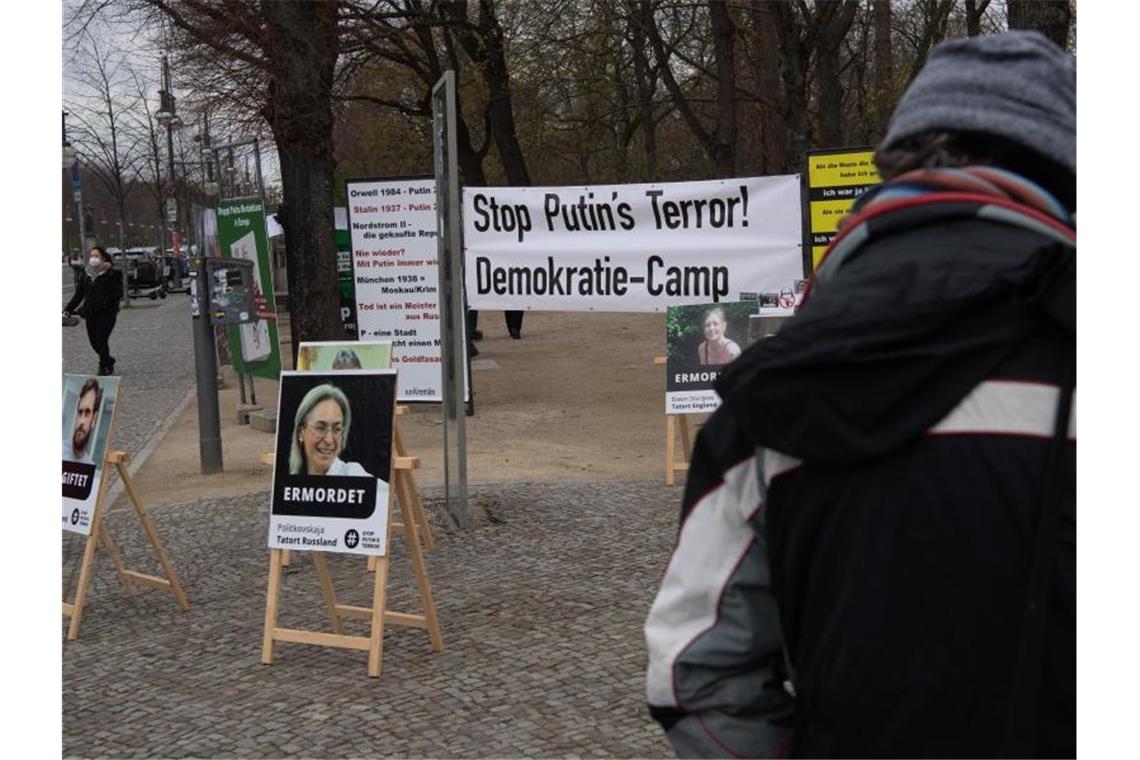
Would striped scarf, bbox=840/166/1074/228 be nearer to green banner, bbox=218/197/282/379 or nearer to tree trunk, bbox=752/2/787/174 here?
green banner, bbox=218/197/282/379

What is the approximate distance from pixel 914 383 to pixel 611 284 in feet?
33.0

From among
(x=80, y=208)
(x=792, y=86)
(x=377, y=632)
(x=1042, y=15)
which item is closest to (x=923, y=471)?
(x=377, y=632)

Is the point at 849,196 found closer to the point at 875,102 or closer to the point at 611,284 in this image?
the point at 611,284

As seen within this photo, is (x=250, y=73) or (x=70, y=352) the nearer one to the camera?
(x=250, y=73)

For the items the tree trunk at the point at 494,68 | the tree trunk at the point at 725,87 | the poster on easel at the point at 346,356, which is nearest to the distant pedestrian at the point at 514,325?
the tree trunk at the point at 494,68

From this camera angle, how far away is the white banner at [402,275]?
11.4 meters

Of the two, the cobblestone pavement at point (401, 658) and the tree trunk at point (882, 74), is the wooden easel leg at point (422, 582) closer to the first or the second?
the cobblestone pavement at point (401, 658)

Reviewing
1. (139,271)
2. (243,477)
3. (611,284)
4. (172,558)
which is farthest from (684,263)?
(139,271)

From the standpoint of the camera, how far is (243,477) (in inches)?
461

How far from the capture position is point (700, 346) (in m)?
10.2

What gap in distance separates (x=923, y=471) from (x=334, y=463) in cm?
498

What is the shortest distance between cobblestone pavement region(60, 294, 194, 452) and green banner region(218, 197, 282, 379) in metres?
1.32

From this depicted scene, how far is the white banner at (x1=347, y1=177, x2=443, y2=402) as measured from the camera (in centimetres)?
1135

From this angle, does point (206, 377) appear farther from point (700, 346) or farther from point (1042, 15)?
point (1042, 15)
